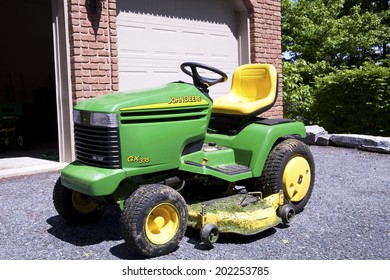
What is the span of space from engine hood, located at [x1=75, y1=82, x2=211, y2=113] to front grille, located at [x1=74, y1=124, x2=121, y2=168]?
154 millimetres

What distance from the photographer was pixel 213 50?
27.8 feet

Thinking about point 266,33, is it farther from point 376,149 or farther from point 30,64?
point 30,64

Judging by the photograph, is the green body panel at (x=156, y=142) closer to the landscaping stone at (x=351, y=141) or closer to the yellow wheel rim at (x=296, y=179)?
the yellow wheel rim at (x=296, y=179)

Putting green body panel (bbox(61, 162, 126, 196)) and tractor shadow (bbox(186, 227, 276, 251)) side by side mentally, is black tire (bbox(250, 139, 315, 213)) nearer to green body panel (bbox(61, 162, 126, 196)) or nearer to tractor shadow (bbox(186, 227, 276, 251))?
Result: tractor shadow (bbox(186, 227, 276, 251))

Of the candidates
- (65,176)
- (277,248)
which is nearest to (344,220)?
(277,248)

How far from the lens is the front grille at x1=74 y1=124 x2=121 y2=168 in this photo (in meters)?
3.46

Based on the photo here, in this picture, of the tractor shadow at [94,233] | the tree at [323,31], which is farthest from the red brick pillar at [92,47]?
the tree at [323,31]

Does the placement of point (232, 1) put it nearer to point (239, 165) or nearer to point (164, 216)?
point (239, 165)

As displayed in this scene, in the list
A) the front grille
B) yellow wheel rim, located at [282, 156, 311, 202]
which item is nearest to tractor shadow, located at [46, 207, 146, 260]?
the front grille

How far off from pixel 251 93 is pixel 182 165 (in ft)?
4.71

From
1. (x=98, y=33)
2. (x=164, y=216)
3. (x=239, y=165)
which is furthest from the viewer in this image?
(x=98, y=33)

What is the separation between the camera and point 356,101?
993 centimetres

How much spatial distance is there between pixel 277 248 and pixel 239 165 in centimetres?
90

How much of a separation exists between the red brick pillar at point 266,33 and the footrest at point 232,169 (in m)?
4.92
